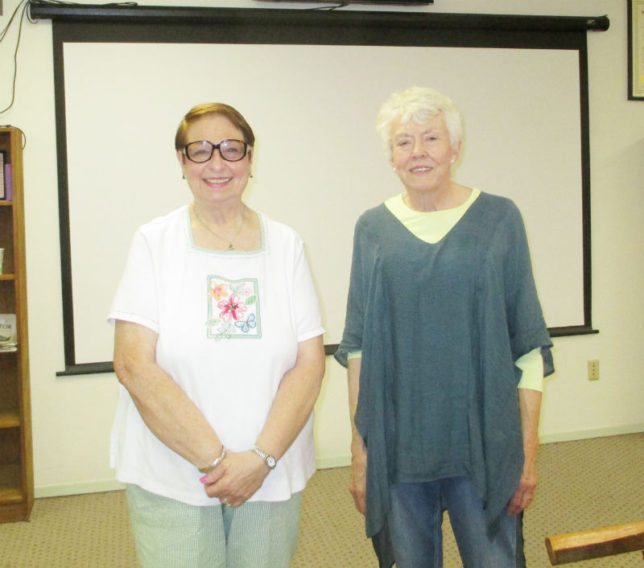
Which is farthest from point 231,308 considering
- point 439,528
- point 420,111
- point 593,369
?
point 593,369

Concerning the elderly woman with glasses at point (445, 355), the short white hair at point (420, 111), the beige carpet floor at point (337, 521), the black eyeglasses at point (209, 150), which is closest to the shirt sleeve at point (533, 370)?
the elderly woman with glasses at point (445, 355)

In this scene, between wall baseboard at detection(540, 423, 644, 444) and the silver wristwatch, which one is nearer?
the silver wristwatch

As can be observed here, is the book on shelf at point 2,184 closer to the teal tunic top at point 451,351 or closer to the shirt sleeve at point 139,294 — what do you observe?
the shirt sleeve at point 139,294

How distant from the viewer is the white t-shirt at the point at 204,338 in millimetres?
1238

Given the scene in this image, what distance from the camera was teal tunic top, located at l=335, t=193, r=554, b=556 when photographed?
50.1 inches

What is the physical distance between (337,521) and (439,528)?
1331mm

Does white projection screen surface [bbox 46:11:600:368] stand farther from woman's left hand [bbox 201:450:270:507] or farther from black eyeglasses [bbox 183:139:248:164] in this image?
woman's left hand [bbox 201:450:270:507]

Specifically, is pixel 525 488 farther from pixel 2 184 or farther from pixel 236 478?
pixel 2 184

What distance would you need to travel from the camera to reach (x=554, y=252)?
11.4 ft

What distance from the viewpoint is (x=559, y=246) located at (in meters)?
3.47

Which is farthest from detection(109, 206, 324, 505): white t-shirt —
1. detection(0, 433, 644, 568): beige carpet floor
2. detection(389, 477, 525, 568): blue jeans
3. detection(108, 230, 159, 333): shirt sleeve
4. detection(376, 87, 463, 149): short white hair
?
detection(0, 433, 644, 568): beige carpet floor

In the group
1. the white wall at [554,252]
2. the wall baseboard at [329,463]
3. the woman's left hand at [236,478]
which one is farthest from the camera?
the wall baseboard at [329,463]

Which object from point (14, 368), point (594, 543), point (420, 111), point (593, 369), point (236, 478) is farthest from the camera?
point (593, 369)

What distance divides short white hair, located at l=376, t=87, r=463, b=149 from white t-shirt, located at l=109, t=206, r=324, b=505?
1.32 feet
